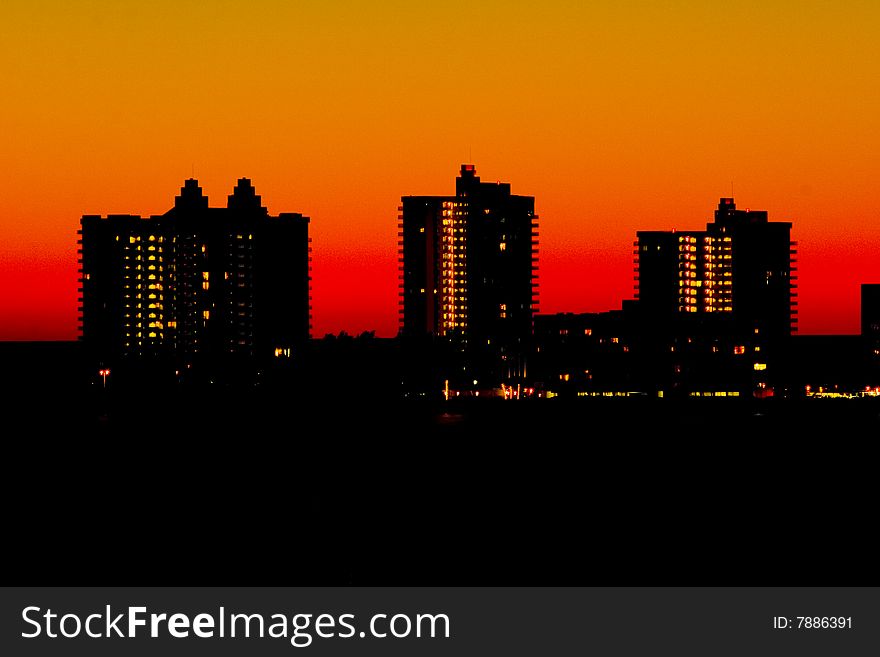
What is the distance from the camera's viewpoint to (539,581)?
56438 mm

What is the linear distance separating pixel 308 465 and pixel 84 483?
24.6 meters

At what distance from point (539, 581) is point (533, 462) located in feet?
268

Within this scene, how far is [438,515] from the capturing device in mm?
82625

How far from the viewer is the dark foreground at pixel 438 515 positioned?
196ft

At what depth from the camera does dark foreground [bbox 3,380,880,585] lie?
196 feet
